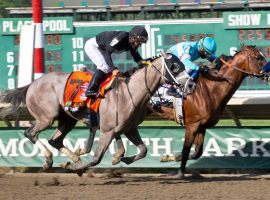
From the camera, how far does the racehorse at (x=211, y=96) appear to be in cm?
857

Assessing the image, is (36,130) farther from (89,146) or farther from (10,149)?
(10,149)

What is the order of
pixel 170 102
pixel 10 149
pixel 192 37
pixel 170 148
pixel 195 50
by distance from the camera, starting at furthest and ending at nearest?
1. pixel 192 37
2. pixel 10 149
3. pixel 170 148
4. pixel 170 102
5. pixel 195 50

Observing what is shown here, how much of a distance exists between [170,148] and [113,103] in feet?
5.81

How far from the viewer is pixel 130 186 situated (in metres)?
7.95

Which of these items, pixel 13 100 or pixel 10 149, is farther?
pixel 10 149

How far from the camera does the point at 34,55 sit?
10094 millimetres

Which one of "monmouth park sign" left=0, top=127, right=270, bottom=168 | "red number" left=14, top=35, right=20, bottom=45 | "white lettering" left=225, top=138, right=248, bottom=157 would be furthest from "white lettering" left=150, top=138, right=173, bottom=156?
"red number" left=14, top=35, right=20, bottom=45

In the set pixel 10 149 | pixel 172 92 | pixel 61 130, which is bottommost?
pixel 10 149

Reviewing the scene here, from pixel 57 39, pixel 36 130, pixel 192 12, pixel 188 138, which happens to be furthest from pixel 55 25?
pixel 192 12

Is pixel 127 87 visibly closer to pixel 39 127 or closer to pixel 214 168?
pixel 39 127

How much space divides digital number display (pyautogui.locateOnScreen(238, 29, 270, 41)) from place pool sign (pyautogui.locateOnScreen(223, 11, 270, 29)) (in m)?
0.10

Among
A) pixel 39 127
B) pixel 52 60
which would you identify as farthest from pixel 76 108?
pixel 52 60

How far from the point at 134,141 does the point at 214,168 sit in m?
1.50

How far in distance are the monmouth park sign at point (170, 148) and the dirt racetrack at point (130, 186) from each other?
0.19 m
